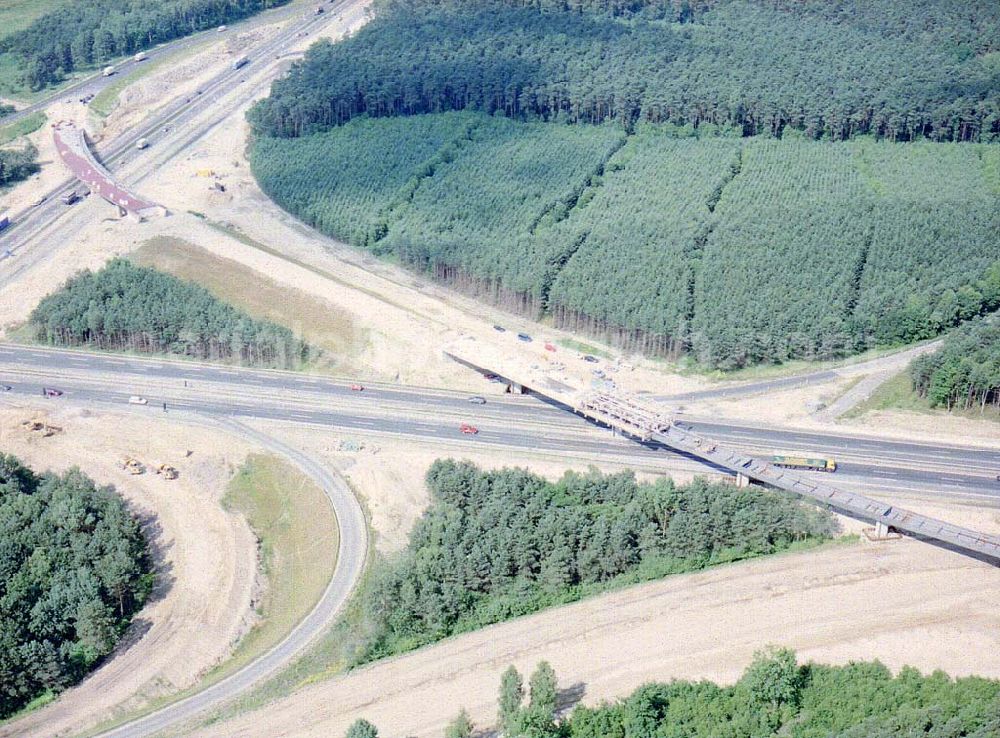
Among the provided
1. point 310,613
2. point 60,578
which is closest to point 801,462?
point 310,613

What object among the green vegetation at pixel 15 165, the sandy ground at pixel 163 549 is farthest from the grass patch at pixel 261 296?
the green vegetation at pixel 15 165

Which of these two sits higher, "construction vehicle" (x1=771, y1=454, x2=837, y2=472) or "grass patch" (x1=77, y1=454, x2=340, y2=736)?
"construction vehicle" (x1=771, y1=454, x2=837, y2=472)

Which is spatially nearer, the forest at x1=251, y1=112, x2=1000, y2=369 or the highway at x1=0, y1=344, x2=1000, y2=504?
the highway at x1=0, y1=344, x2=1000, y2=504

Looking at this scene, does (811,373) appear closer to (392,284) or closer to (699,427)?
(699,427)

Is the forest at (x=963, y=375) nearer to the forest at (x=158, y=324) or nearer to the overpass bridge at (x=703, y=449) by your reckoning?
the overpass bridge at (x=703, y=449)

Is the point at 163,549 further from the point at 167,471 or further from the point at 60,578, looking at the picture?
the point at 167,471

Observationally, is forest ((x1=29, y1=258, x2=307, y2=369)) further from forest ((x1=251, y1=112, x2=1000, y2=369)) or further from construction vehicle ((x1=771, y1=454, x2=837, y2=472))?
construction vehicle ((x1=771, y1=454, x2=837, y2=472))

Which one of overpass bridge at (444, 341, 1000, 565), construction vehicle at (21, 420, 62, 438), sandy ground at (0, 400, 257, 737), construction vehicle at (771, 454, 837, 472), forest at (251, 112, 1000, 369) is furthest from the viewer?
forest at (251, 112, 1000, 369)

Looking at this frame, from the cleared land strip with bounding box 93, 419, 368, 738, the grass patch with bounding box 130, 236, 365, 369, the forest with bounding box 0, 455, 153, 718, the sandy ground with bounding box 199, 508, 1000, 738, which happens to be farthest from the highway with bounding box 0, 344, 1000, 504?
the forest with bounding box 0, 455, 153, 718
